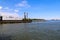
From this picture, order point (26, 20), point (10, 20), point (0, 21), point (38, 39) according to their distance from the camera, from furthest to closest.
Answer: point (26, 20)
point (10, 20)
point (0, 21)
point (38, 39)

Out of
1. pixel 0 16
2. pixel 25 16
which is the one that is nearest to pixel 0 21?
pixel 0 16

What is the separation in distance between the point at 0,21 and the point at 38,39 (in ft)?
167

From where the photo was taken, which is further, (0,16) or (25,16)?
(25,16)

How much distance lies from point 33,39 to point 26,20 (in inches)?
2590

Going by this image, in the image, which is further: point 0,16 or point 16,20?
point 16,20

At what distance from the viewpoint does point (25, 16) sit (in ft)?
273

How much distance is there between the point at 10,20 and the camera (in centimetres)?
7881

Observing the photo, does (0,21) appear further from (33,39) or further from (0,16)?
(33,39)

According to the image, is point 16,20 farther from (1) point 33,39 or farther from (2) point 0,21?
(1) point 33,39

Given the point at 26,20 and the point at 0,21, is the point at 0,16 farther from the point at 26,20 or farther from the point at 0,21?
the point at 26,20

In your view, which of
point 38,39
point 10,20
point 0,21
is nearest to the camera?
point 38,39

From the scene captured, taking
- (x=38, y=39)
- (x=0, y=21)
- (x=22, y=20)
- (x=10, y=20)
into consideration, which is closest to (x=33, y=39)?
(x=38, y=39)

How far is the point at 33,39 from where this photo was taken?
1906 centimetres

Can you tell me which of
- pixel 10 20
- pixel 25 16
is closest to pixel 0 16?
pixel 10 20
